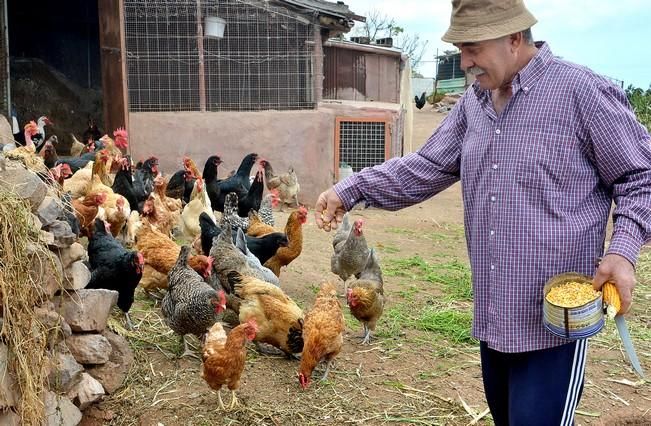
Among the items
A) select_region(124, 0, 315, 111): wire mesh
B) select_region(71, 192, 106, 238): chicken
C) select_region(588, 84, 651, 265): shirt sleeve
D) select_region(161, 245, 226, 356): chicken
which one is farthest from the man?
select_region(124, 0, 315, 111): wire mesh

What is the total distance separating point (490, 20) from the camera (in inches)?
82.3

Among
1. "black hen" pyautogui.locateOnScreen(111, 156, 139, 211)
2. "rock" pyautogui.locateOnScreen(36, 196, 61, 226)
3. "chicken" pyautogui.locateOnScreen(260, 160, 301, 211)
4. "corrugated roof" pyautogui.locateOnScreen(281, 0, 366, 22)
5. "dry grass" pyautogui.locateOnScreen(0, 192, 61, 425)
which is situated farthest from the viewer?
"chicken" pyautogui.locateOnScreen(260, 160, 301, 211)

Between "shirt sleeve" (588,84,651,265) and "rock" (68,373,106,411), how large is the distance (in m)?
2.97

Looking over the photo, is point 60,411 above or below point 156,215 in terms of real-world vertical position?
below

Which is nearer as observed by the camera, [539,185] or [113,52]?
[539,185]

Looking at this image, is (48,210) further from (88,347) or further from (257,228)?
(257,228)

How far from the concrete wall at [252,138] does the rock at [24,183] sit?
8352 mm

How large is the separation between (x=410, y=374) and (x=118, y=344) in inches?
80.2

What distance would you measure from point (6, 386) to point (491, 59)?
2562 millimetres

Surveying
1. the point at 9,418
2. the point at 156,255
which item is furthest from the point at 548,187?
the point at 156,255

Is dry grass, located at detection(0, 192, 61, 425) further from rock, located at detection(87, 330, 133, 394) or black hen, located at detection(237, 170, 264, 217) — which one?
black hen, located at detection(237, 170, 264, 217)

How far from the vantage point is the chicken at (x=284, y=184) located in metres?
11.4

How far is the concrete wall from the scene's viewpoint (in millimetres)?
11578

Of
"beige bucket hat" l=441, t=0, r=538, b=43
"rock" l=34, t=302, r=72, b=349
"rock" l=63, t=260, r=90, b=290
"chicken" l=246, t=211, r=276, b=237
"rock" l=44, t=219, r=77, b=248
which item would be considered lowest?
"chicken" l=246, t=211, r=276, b=237
